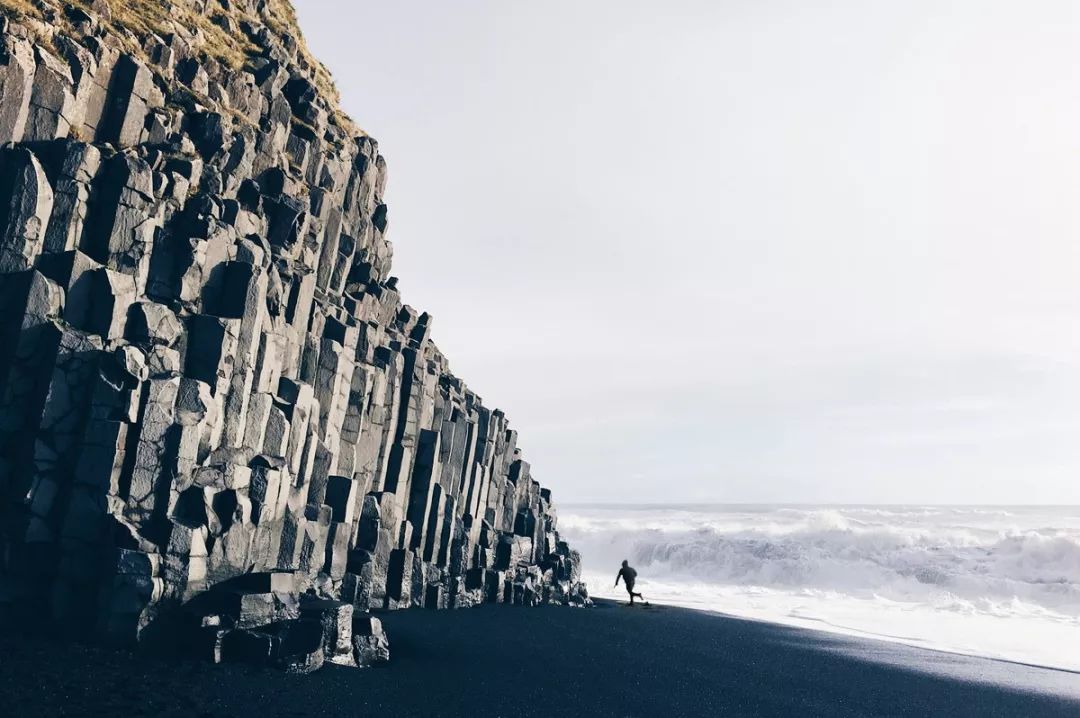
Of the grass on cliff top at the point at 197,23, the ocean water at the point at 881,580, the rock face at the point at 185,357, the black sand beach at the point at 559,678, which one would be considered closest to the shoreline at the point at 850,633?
the ocean water at the point at 881,580

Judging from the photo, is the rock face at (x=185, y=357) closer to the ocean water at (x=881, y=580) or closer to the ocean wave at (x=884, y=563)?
the ocean water at (x=881, y=580)

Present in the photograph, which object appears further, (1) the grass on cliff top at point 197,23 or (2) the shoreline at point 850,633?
(2) the shoreline at point 850,633

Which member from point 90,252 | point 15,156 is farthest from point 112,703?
point 15,156

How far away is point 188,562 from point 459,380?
21.6m

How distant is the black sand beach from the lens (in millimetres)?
13773

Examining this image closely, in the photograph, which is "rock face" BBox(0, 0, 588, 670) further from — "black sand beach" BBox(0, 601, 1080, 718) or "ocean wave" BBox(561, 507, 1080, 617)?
"ocean wave" BBox(561, 507, 1080, 617)

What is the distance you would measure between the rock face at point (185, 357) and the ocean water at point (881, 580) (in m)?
23.8

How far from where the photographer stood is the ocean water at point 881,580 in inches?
1474

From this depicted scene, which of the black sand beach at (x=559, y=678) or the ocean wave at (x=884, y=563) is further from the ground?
the ocean wave at (x=884, y=563)

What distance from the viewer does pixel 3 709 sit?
38.6ft

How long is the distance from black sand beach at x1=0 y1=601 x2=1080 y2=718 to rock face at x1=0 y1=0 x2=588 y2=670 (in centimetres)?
153

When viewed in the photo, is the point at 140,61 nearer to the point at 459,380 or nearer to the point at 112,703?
the point at 112,703

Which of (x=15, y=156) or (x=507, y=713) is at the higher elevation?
(x=15, y=156)

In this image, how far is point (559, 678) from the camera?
1930 cm
